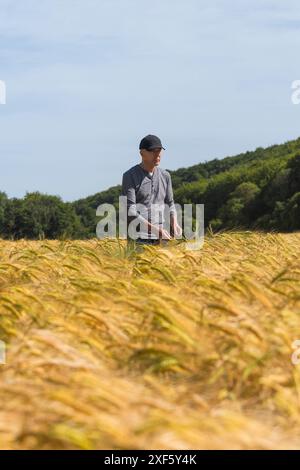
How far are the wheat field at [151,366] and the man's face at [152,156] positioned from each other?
3.47 metres

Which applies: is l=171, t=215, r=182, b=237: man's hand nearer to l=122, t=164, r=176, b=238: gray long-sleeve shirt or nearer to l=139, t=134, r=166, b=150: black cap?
l=122, t=164, r=176, b=238: gray long-sleeve shirt

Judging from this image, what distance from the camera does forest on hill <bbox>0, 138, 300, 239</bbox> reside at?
73688 millimetres

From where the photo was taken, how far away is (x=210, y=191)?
382 feet

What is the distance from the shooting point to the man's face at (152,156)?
9109mm

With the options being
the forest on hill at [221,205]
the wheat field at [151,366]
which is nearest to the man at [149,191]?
the wheat field at [151,366]

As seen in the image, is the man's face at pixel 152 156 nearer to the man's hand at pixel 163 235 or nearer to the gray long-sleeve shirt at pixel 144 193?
the gray long-sleeve shirt at pixel 144 193

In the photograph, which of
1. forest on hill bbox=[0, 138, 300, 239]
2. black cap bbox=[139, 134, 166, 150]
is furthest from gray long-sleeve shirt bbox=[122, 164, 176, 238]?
forest on hill bbox=[0, 138, 300, 239]

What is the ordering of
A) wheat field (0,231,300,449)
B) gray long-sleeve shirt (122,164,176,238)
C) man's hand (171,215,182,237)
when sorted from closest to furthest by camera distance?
wheat field (0,231,300,449) < gray long-sleeve shirt (122,164,176,238) < man's hand (171,215,182,237)

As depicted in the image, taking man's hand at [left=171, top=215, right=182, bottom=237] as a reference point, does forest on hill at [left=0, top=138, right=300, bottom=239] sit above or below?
above

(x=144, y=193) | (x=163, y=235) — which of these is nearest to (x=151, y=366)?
(x=163, y=235)

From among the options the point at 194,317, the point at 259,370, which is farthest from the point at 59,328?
the point at 259,370

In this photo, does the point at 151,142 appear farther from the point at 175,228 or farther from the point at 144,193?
the point at 175,228
